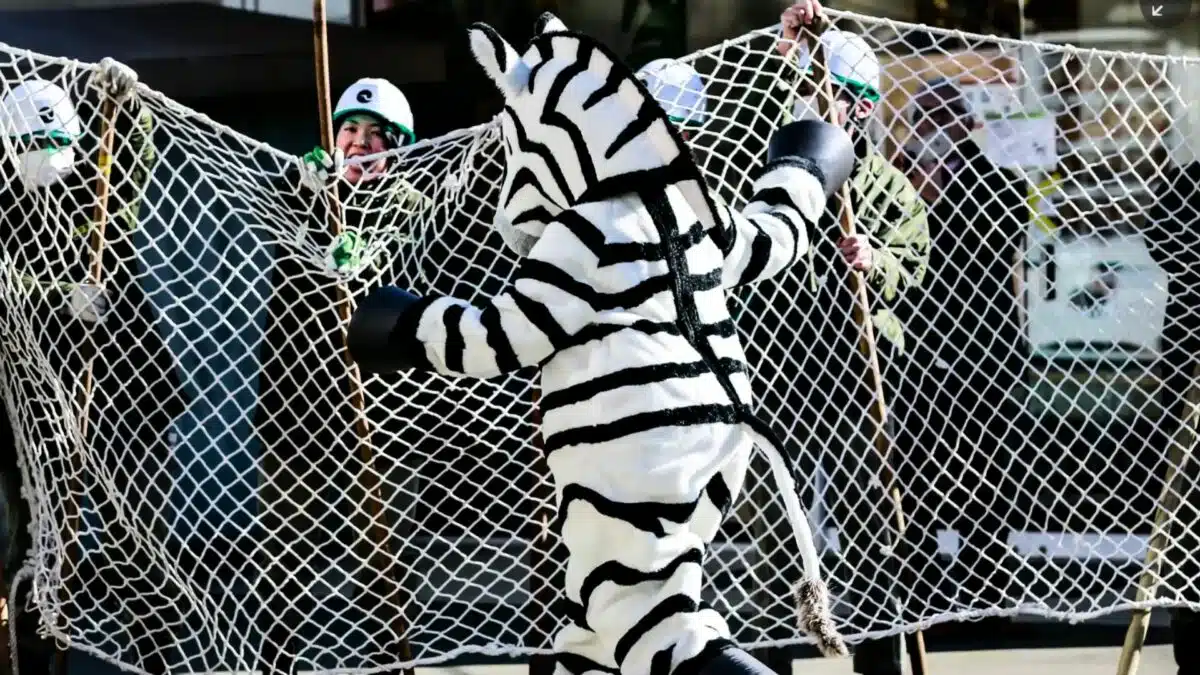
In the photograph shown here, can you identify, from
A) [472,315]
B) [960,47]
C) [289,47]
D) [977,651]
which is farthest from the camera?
[289,47]

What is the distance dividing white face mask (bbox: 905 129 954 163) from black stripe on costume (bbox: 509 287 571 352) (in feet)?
5.37

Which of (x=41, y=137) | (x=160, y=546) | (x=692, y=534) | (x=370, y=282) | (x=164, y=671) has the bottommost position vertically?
(x=164, y=671)

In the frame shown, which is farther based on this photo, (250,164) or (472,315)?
(250,164)

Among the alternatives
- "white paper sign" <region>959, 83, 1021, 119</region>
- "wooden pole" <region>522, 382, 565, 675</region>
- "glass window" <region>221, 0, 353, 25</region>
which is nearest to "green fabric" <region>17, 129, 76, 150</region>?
"wooden pole" <region>522, 382, 565, 675</region>

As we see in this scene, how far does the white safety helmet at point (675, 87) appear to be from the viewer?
3.96 m

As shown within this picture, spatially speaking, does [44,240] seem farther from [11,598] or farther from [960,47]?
[960,47]

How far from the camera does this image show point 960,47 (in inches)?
183

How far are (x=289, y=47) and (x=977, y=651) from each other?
12.8 feet

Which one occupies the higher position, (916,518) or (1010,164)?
(1010,164)

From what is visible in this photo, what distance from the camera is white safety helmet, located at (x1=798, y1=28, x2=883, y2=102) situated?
4145mm

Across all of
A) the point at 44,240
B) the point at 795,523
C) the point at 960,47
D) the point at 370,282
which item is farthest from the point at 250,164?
the point at 795,523

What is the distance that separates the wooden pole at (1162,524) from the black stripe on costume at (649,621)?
1.82m

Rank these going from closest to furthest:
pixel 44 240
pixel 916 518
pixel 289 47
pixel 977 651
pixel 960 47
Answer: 1. pixel 44 240
2. pixel 960 47
3. pixel 916 518
4. pixel 977 651
5. pixel 289 47

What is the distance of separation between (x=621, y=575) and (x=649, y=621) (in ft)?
0.32
